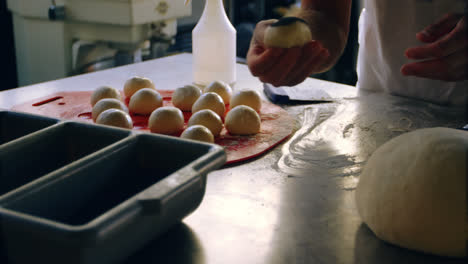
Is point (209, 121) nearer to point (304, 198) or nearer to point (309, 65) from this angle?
point (309, 65)

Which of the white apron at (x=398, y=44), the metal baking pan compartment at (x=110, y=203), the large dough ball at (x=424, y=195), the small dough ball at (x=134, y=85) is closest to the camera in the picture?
the metal baking pan compartment at (x=110, y=203)

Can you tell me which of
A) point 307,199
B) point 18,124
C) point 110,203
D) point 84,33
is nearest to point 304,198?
point 307,199

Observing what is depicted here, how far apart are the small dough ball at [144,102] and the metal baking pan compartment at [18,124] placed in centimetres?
63

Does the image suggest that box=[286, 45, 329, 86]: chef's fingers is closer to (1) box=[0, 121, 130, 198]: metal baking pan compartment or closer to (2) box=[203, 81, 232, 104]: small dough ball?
(2) box=[203, 81, 232, 104]: small dough ball

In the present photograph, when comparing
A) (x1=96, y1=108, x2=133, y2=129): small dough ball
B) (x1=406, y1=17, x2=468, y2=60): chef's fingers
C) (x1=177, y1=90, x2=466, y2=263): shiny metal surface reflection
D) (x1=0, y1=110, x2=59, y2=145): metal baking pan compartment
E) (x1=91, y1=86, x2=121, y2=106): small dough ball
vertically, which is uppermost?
(x1=406, y1=17, x2=468, y2=60): chef's fingers

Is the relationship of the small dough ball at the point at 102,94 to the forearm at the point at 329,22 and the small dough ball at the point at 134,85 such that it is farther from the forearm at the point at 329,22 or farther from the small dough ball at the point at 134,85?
the forearm at the point at 329,22

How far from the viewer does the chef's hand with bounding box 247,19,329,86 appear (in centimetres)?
143

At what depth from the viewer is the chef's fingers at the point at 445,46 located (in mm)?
1135

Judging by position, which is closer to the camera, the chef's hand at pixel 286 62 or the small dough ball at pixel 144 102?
the chef's hand at pixel 286 62

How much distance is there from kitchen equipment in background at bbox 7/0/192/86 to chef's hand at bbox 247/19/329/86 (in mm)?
1155

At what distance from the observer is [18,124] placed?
105 cm

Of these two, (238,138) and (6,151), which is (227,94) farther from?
(6,151)

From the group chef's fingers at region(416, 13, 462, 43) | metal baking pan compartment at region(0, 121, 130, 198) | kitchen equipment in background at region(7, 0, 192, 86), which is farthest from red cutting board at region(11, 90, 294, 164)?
kitchen equipment in background at region(7, 0, 192, 86)

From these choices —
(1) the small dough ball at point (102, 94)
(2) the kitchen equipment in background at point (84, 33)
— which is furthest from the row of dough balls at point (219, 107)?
(2) the kitchen equipment in background at point (84, 33)
